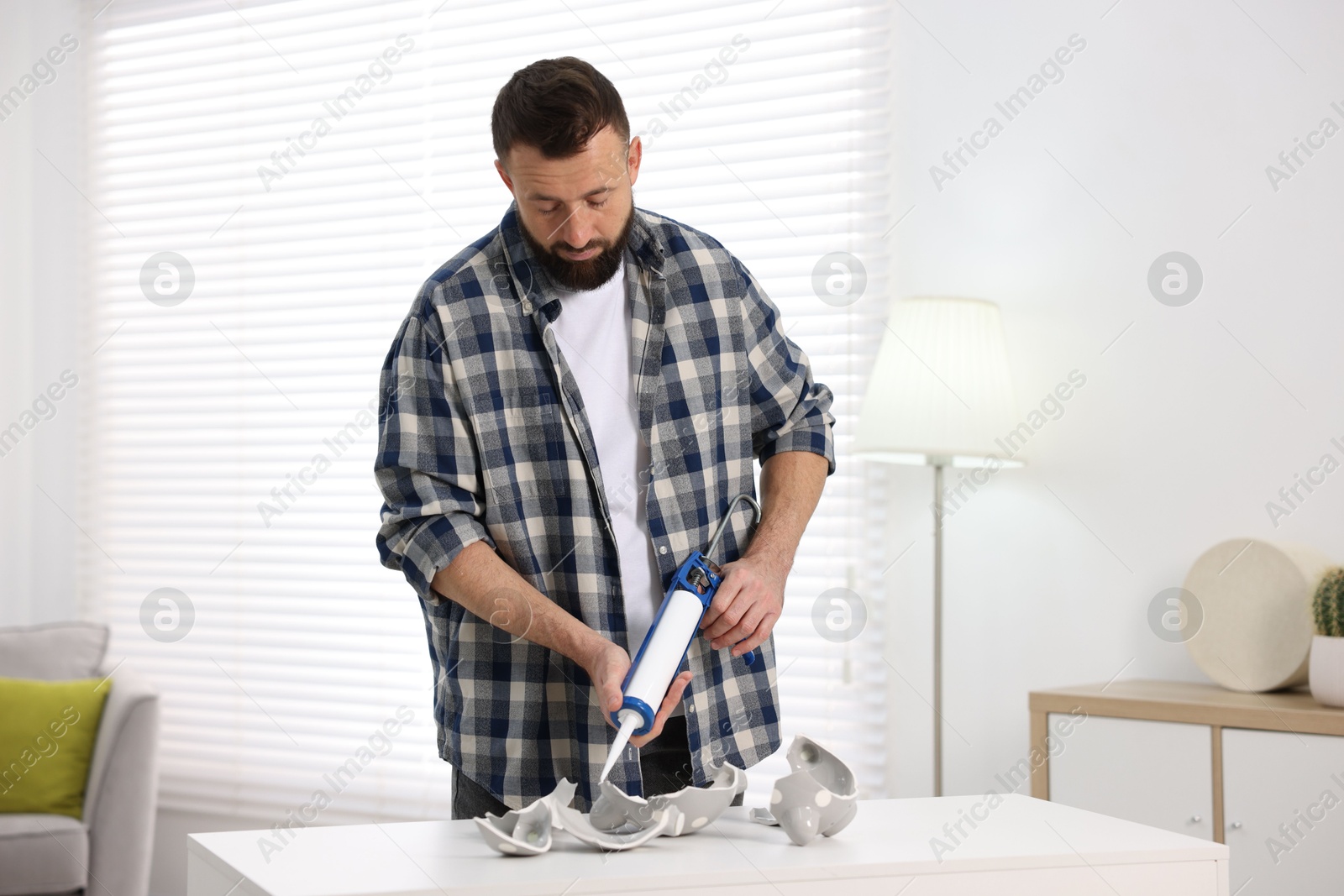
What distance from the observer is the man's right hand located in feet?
3.76

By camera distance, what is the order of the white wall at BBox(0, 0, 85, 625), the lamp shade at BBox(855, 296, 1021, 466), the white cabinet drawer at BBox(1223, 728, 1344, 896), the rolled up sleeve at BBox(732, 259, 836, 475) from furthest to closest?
1. the white wall at BBox(0, 0, 85, 625)
2. the lamp shade at BBox(855, 296, 1021, 466)
3. the white cabinet drawer at BBox(1223, 728, 1344, 896)
4. the rolled up sleeve at BBox(732, 259, 836, 475)

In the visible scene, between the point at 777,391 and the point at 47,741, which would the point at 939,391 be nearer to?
the point at 777,391

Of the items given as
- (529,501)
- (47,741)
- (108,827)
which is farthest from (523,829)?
(47,741)

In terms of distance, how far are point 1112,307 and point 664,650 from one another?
1.94 metres

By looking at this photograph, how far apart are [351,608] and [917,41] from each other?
90.4 inches

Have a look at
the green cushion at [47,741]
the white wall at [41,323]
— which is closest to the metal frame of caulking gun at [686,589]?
the green cushion at [47,741]

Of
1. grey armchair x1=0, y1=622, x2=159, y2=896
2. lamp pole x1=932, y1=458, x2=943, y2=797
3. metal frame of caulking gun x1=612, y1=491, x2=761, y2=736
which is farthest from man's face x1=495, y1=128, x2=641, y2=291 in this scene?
grey armchair x1=0, y1=622, x2=159, y2=896

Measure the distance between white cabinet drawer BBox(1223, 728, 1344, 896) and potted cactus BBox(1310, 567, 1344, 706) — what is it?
0.34ft

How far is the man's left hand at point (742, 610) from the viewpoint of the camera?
1.29 meters

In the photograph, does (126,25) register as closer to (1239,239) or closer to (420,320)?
(420,320)

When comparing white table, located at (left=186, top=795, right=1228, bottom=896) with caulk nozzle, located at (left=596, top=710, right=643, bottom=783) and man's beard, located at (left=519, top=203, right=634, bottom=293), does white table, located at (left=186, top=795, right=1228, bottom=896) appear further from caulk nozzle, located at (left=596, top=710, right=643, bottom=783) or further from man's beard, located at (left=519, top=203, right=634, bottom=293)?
man's beard, located at (left=519, top=203, right=634, bottom=293)

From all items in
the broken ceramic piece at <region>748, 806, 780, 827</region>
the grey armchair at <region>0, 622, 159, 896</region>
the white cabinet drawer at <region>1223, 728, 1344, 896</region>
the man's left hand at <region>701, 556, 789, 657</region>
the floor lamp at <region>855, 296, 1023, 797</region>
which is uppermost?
the floor lamp at <region>855, 296, 1023, 797</region>

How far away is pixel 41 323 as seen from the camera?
405cm

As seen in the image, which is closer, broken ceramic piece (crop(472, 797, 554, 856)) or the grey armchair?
broken ceramic piece (crop(472, 797, 554, 856))
